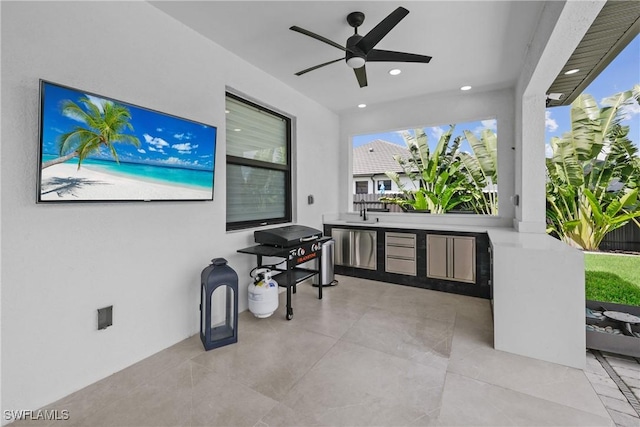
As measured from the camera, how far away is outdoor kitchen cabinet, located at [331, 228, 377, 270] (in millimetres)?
4383

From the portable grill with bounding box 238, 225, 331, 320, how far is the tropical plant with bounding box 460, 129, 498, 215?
3040 mm

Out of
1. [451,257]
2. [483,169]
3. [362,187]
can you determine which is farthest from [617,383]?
[362,187]

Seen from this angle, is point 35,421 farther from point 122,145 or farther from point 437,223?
point 437,223

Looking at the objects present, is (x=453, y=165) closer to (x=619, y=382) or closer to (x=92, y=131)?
(x=619, y=382)

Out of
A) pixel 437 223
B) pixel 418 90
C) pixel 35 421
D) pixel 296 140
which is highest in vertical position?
pixel 418 90

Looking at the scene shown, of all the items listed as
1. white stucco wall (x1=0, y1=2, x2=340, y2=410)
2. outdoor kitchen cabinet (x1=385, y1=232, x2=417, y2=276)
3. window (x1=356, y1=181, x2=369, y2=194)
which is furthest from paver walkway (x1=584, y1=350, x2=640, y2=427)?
window (x1=356, y1=181, x2=369, y2=194)

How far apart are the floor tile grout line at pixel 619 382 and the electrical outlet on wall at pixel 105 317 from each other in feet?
11.3

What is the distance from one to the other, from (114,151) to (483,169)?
16.0 feet

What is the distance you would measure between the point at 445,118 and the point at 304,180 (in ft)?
8.05

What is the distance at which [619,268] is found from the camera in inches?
156

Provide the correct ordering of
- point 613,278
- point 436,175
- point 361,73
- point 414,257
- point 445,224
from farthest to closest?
point 436,175, point 445,224, point 414,257, point 613,278, point 361,73

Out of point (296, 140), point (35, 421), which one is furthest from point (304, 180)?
point (35, 421)

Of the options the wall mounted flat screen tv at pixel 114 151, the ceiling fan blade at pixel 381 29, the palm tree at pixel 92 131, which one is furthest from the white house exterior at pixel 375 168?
the palm tree at pixel 92 131

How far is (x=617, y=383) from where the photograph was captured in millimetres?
1894
